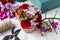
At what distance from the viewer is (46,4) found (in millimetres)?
941

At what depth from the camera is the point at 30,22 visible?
80cm

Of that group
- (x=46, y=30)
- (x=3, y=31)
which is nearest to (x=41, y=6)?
(x=46, y=30)

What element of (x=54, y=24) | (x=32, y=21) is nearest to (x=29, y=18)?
(x=32, y=21)

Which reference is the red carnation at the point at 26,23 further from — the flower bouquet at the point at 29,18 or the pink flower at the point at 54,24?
the pink flower at the point at 54,24

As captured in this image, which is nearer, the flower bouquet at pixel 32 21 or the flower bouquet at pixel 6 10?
the flower bouquet at pixel 32 21

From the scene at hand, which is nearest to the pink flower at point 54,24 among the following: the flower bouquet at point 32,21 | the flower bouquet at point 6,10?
the flower bouquet at point 32,21

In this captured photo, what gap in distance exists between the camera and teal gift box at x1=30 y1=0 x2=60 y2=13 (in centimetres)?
93

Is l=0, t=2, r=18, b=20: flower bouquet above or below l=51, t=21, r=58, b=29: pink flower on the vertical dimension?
above

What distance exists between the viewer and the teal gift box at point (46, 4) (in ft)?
3.05

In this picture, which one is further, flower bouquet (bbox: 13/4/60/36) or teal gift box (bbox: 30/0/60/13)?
teal gift box (bbox: 30/0/60/13)

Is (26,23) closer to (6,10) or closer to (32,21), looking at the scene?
(32,21)

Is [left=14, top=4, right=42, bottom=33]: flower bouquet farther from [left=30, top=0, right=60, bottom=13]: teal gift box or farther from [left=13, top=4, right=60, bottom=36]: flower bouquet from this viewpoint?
[left=30, top=0, right=60, bottom=13]: teal gift box

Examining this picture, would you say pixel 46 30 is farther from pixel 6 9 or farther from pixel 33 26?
pixel 6 9

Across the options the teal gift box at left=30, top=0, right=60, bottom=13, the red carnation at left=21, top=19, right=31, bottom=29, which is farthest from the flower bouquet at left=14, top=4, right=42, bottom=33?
the teal gift box at left=30, top=0, right=60, bottom=13
